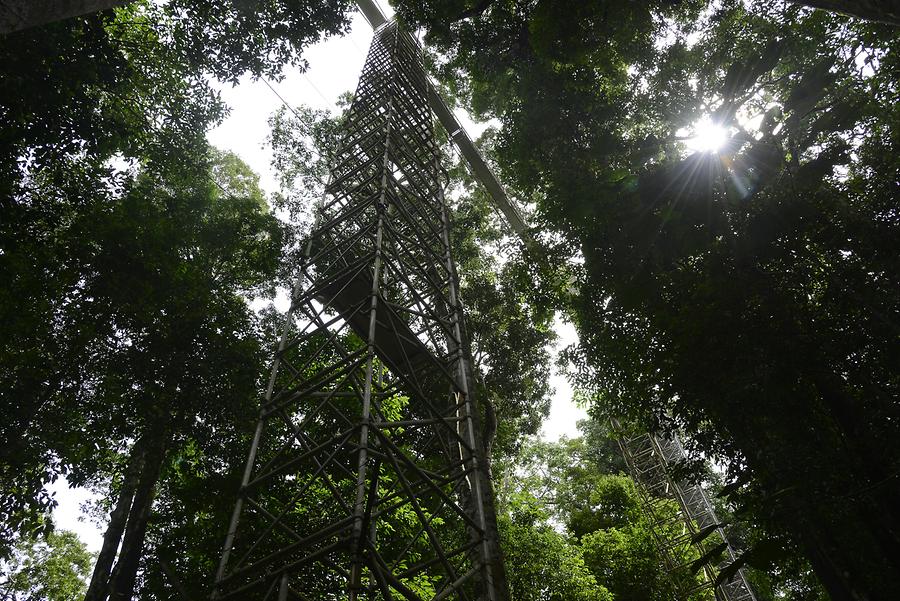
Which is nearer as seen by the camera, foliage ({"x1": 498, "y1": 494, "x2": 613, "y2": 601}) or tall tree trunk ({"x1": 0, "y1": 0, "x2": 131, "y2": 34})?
tall tree trunk ({"x1": 0, "y1": 0, "x2": 131, "y2": 34})

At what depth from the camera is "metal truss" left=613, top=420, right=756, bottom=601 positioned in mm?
13430

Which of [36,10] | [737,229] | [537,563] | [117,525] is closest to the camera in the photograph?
[36,10]

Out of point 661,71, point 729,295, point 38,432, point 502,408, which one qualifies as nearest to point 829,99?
point 661,71

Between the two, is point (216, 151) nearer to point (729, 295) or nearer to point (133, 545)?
point (133, 545)

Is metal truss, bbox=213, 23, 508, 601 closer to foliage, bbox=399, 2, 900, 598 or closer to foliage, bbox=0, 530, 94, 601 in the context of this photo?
foliage, bbox=399, 2, 900, 598

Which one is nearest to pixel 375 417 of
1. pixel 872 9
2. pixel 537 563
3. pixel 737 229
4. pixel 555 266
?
pixel 555 266

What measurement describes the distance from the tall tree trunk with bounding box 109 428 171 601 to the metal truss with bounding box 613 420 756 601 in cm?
1052

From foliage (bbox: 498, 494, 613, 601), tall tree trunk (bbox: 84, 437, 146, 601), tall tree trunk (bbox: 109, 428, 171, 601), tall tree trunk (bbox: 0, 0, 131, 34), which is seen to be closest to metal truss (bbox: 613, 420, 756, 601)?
foliage (bbox: 498, 494, 613, 601)

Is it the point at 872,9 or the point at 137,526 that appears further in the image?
the point at 137,526

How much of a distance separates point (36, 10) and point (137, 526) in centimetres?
753

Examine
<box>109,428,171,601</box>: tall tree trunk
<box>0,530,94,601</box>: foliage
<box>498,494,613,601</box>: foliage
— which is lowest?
<box>498,494,613,601</box>: foliage

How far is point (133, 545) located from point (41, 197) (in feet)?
18.3

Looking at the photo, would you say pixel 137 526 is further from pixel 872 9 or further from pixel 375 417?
pixel 872 9

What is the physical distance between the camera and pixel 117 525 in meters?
7.71
